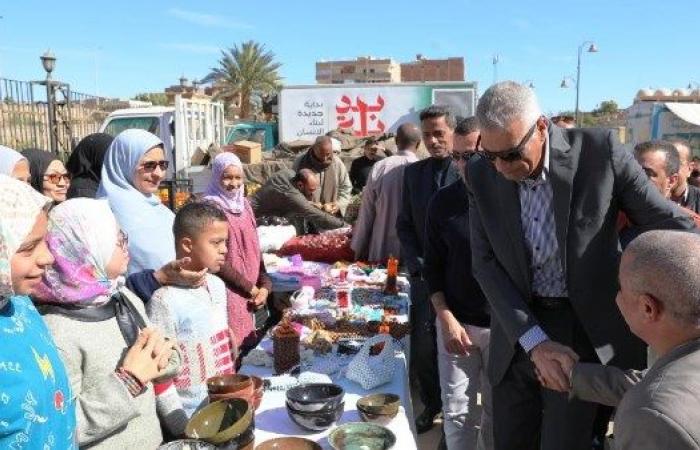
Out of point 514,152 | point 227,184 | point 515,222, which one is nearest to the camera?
point 514,152

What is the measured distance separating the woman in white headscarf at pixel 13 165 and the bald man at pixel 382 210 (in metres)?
2.35

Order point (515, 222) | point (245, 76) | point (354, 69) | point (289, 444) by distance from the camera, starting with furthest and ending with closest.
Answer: point (354, 69) < point (245, 76) < point (515, 222) < point (289, 444)

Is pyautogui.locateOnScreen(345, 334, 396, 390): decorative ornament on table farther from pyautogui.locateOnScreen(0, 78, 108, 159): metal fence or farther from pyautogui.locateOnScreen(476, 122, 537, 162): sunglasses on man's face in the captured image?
pyautogui.locateOnScreen(0, 78, 108, 159): metal fence

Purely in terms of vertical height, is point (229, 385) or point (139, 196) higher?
point (139, 196)

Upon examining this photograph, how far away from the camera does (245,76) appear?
30.3 meters

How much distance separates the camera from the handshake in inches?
75.1

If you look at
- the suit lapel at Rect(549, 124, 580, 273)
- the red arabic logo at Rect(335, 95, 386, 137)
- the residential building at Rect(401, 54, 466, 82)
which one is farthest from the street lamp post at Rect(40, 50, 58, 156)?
the residential building at Rect(401, 54, 466, 82)

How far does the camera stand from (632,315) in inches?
56.1

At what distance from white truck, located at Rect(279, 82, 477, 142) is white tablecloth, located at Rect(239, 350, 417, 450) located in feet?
33.5

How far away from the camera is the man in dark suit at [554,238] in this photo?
1961 mm

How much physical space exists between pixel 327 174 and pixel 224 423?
4.49 metres

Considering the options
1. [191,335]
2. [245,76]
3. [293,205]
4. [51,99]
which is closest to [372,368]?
[191,335]

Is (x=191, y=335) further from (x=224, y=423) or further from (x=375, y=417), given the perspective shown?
(x=375, y=417)

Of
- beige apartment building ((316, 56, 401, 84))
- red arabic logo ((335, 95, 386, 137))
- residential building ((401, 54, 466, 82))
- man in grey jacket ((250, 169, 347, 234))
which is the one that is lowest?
man in grey jacket ((250, 169, 347, 234))
